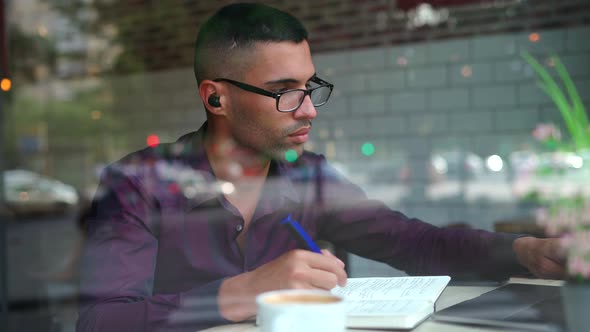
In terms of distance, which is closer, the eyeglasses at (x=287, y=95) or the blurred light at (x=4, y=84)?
the eyeglasses at (x=287, y=95)

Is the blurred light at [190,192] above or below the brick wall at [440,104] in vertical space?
below

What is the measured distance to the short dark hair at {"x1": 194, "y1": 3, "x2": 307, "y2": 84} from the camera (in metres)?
1.28

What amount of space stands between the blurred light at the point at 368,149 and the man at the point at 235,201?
5.29 ft

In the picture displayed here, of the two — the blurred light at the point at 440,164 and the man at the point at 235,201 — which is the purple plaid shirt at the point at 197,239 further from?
the blurred light at the point at 440,164

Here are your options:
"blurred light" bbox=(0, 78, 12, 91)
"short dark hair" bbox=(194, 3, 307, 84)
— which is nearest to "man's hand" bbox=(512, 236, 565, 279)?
"short dark hair" bbox=(194, 3, 307, 84)

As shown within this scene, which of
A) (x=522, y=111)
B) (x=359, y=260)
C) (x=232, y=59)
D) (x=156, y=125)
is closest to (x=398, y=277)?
(x=359, y=260)

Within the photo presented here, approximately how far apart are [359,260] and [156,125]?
203 centimetres

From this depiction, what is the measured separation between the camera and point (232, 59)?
4.17 ft

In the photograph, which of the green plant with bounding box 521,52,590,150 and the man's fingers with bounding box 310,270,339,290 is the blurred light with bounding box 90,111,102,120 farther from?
the man's fingers with bounding box 310,270,339,290

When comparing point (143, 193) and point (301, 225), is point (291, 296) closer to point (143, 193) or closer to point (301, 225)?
point (143, 193)

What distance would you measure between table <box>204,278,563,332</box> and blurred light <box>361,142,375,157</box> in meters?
1.99

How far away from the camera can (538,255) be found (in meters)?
1.12

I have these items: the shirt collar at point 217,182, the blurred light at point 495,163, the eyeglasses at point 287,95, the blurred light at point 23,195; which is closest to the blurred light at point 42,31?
the blurred light at point 23,195

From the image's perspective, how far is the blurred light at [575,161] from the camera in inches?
35.5
